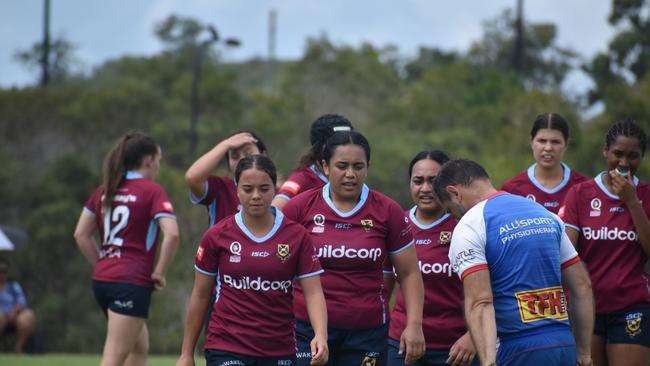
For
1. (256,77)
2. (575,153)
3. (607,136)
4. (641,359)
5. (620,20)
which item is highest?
(256,77)

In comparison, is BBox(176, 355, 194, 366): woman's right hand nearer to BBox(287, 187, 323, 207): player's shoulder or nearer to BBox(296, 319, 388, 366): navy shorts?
BBox(296, 319, 388, 366): navy shorts

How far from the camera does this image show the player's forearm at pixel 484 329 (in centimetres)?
551

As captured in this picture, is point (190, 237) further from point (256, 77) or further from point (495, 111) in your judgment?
point (256, 77)

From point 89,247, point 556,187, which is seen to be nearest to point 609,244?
point 556,187

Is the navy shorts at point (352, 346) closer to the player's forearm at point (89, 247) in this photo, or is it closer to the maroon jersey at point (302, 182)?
the maroon jersey at point (302, 182)

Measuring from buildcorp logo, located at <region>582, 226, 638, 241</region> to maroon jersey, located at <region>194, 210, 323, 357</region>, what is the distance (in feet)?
7.32

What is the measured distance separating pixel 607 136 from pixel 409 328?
2223 mm

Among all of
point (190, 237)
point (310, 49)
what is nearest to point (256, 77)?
point (310, 49)

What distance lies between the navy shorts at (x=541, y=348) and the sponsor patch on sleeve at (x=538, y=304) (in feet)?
0.23

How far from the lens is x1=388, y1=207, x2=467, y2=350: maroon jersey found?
23.2 ft

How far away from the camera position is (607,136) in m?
7.64

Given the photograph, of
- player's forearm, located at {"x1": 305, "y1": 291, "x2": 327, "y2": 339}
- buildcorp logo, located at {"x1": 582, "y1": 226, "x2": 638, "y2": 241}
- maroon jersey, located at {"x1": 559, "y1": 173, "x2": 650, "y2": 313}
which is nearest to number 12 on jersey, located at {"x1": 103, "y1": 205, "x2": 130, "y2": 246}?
player's forearm, located at {"x1": 305, "y1": 291, "x2": 327, "y2": 339}

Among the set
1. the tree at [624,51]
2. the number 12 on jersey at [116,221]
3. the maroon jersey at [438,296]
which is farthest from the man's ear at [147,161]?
the tree at [624,51]

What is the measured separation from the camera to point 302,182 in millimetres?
7617
